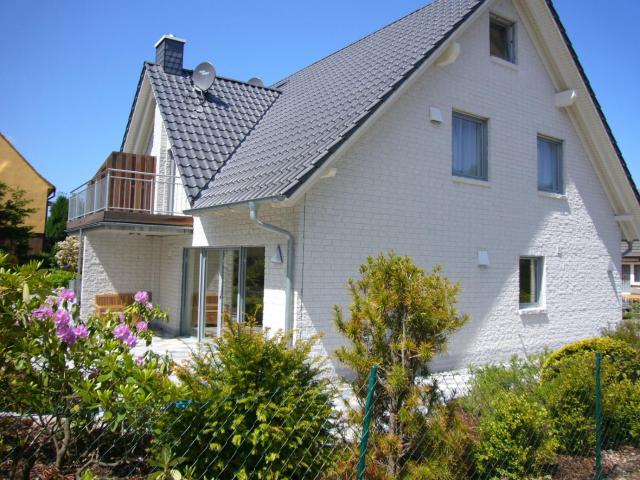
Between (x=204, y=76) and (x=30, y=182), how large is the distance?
23.0 meters

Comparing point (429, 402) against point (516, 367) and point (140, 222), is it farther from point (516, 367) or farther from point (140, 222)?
point (140, 222)

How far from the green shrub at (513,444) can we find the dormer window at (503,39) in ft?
31.3

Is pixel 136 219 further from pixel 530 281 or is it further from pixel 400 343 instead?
pixel 530 281

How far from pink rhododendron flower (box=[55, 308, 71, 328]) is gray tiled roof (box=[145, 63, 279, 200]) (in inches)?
253

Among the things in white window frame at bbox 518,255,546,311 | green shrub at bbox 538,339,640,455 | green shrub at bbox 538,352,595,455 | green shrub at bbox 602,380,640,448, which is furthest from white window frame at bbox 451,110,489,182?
green shrub at bbox 538,352,595,455

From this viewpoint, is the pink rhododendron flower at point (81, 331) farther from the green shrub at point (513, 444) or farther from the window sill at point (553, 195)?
the window sill at point (553, 195)

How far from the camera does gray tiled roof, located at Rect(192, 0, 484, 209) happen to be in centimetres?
856

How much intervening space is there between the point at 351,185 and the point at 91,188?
7.41 metres

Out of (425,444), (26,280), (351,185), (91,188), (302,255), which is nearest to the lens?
(26,280)

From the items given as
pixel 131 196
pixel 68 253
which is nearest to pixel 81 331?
pixel 131 196

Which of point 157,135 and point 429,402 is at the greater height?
point 157,135

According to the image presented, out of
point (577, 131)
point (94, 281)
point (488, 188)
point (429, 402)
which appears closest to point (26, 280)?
point (429, 402)

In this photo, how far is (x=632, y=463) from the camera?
6004 millimetres

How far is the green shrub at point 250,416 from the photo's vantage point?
4070 millimetres
